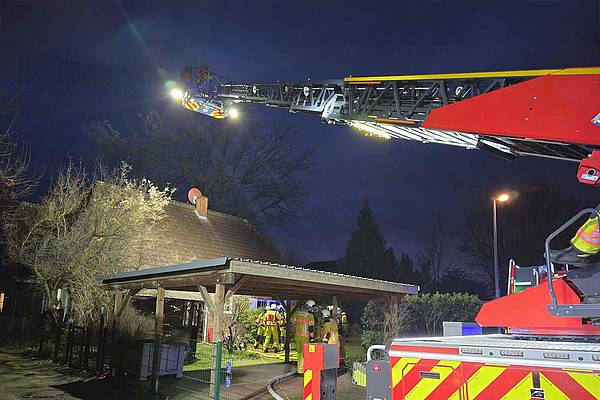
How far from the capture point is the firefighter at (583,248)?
3998mm

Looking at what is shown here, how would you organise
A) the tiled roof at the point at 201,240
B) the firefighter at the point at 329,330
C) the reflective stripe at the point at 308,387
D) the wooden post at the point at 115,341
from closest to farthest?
the reflective stripe at the point at 308,387
the wooden post at the point at 115,341
the firefighter at the point at 329,330
the tiled roof at the point at 201,240

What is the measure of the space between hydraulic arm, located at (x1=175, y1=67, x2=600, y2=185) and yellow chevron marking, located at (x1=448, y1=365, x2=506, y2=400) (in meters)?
2.05

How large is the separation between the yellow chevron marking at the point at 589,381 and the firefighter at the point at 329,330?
9.86 metres

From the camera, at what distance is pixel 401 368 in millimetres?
4113

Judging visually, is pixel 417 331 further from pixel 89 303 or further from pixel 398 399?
pixel 398 399

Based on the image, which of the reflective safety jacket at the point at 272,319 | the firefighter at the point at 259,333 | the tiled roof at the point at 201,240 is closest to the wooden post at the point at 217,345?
the tiled roof at the point at 201,240

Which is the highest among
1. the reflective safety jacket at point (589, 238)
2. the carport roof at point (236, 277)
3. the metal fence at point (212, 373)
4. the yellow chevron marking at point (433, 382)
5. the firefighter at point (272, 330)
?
the reflective safety jacket at point (589, 238)

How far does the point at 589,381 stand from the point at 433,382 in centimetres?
117

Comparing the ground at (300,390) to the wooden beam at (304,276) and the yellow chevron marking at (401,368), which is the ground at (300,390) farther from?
the yellow chevron marking at (401,368)

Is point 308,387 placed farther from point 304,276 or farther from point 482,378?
point 304,276

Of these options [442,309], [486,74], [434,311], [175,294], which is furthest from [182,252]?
[486,74]

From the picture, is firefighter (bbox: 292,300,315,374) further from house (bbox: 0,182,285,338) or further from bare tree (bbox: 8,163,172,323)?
bare tree (bbox: 8,163,172,323)

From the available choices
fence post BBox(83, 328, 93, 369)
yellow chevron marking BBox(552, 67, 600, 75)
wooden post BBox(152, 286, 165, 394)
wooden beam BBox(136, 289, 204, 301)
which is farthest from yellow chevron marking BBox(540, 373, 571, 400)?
wooden beam BBox(136, 289, 204, 301)

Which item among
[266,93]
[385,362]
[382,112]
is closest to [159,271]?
[266,93]
